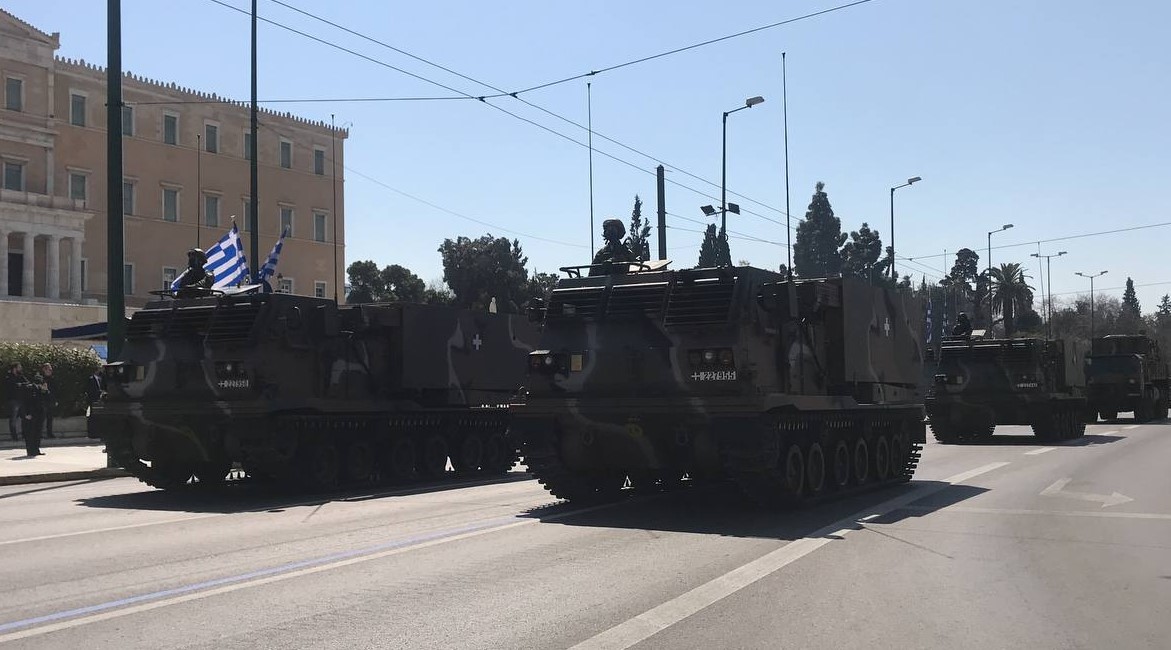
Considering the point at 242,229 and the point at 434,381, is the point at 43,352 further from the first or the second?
the point at 242,229

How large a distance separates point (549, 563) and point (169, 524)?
197 inches

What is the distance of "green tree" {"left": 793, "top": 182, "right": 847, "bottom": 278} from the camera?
107625mm

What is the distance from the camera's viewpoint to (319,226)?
70812 millimetres

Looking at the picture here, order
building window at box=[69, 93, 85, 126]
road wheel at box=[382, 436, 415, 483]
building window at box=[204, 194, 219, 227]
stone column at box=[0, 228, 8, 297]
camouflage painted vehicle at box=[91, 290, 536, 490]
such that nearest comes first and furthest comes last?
1. camouflage painted vehicle at box=[91, 290, 536, 490]
2. road wheel at box=[382, 436, 415, 483]
3. stone column at box=[0, 228, 8, 297]
4. building window at box=[69, 93, 85, 126]
5. building window at box=[204, 194, 219, 227]

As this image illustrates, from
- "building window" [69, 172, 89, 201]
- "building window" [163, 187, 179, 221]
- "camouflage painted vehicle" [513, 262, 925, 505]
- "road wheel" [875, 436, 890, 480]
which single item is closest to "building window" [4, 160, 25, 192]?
"building window" [69, 172, 89, 201]

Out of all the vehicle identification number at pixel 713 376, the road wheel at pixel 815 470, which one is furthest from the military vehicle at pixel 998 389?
the vehicle identification number at pixel 713 376

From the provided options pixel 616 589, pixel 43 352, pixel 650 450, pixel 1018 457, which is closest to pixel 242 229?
pixel 43 352

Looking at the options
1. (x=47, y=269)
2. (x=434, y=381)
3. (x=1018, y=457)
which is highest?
(x=47, y=269)

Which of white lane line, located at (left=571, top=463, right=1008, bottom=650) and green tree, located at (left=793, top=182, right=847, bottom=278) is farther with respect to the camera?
green tree, located at (left=793, top=182, right=847, bottom=278)

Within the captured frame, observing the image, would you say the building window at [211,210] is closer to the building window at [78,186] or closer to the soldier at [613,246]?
the building window at [78,186]

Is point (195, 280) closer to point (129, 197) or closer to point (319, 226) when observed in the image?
point (129, 197)

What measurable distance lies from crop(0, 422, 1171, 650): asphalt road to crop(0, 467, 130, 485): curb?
3654mm

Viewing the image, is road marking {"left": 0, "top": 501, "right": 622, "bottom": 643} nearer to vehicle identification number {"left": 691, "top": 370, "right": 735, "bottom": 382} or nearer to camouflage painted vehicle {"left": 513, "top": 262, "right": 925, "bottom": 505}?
camouflage painted vehicle {"left": 513, "top": 262, "right": 925, "bottom": 505}

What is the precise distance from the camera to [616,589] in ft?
26.1
